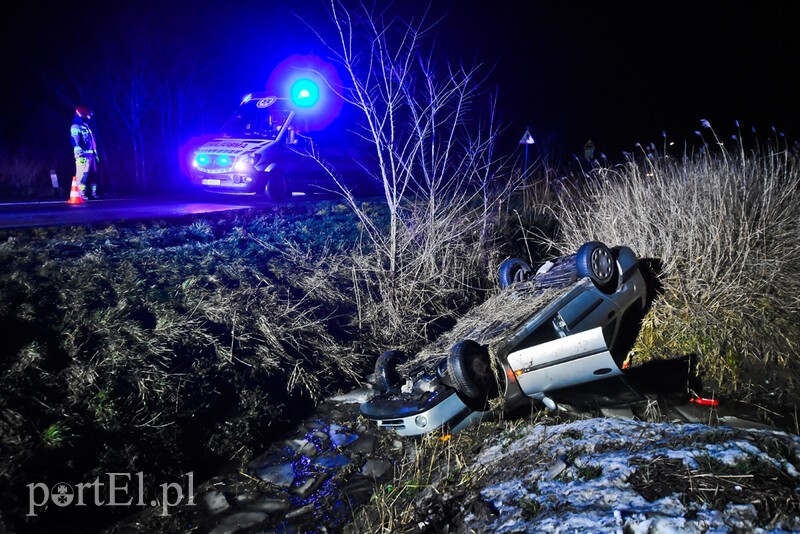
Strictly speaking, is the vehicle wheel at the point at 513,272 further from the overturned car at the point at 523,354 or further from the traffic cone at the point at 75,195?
the traffic cone at the point at 75,195

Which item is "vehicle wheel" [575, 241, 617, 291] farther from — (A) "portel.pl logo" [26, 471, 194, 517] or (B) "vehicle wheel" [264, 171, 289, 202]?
(B) "vehicle wheel" [264, 171, 289, 202]

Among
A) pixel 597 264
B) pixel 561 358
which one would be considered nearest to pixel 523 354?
pixel 561 358

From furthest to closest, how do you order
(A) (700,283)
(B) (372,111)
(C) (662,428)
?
(B) (372,111) < (A) (700,283) < (C) (662,428)

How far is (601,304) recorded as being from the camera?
15.7 feet

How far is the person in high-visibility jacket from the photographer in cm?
1016

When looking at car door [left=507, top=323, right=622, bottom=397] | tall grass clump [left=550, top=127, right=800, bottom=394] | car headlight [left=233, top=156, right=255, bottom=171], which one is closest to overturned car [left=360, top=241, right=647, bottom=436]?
car door [left=507, top=323, right=622, bottom=397]

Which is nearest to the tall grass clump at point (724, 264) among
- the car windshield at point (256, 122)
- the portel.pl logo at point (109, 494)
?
the portel.pl logo at point (109, 494)

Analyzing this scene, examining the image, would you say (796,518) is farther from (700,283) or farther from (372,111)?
(372,111)

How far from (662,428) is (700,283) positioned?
286cm

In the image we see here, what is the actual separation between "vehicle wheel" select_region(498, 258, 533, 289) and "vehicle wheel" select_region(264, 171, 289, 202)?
6745mm

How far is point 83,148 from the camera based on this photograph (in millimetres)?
10266

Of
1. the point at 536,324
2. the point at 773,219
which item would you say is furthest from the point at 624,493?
the point at 773,219

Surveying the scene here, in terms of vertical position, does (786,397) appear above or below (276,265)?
below

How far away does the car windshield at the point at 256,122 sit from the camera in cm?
1178
